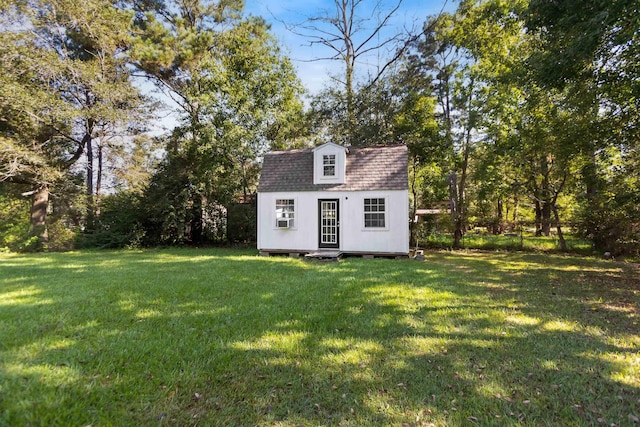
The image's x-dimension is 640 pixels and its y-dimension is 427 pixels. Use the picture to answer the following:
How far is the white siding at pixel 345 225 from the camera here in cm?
1133

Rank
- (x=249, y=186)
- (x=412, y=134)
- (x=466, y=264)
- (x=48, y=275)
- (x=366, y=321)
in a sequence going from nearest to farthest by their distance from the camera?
(x=366, y=321) < (x=48, y=275) < (x=466, y=264) < (x=412, y=134) < (x=249, y=186)

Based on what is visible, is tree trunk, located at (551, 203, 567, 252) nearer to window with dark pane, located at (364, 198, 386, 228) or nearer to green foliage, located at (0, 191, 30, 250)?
window with dark pane, located at (364, 198, 386, 228)

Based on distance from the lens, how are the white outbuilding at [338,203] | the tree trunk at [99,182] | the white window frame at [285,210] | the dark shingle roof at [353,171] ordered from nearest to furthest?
the white outbuilding at [338,203] < the dark shingle roof at [353,171] < the white window frame at [285,210] < the tree trunk at [99,182]

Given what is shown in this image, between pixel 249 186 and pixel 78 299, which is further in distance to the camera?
pixel 249 186

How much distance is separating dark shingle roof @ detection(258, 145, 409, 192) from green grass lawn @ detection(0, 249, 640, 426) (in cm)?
607

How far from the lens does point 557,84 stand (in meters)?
7.48

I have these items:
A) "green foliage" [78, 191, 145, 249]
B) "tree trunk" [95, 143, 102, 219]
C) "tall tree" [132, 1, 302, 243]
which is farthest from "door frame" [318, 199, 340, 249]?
"tree trunk" [95, 143, 102, 219]

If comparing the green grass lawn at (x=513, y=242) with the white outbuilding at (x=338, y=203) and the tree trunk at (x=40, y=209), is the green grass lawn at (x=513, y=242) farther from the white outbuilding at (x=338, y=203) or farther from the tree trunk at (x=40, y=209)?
the tree trunk at (x=40, y=209)

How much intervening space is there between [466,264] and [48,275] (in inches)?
467

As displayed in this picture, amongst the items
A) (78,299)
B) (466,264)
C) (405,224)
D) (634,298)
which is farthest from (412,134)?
(78,299)

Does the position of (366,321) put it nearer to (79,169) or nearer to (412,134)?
(412,134)

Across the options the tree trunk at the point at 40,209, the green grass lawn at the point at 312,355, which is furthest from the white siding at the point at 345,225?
the tree trunk at the point at 40,209

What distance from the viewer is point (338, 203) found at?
11930 mm

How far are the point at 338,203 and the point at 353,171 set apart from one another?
148 centimetres
